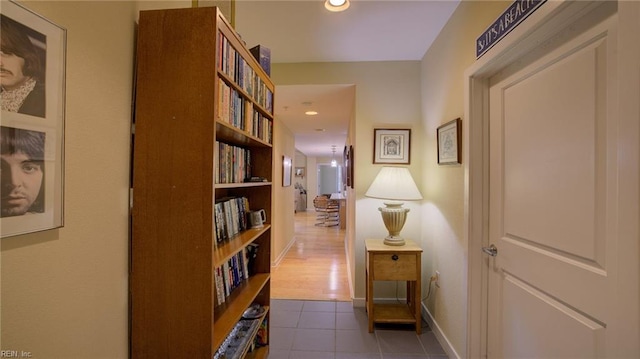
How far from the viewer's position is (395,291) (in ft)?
8.22

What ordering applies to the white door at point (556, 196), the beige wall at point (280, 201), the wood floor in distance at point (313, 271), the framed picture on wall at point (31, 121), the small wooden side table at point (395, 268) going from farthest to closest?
1. the beige wall at point (280, 201)
2. the wood floor in distance at point (313, 271)
3. the small wooden side table at point (395, 268)
4. the white door at point (556, 196)
5. the framed picture on wall at point (31, 121)

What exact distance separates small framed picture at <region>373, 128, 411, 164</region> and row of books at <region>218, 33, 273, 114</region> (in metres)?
1.16

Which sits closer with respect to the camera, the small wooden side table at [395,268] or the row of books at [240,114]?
the row of books at [240,114]

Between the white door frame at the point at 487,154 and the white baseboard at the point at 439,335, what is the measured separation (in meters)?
0.28

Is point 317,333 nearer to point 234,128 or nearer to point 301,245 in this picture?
point 234,128

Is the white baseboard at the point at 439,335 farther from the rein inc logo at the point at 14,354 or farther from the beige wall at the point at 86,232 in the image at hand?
the rein inc logo at the point at 14,354

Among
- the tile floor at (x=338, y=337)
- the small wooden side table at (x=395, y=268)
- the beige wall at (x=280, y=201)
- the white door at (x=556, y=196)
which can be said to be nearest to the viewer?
the white door at (x=556, y=196)

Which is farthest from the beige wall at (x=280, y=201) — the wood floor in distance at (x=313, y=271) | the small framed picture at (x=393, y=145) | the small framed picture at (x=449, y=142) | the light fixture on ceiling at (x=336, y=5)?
the small framed picture at (x=449, y=142)

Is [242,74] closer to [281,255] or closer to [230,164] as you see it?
[230,164]

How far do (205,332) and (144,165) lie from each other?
700 millimetres

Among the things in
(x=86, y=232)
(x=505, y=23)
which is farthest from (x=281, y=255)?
(x=505, y=23)

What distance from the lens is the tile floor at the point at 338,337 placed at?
73.3 inches

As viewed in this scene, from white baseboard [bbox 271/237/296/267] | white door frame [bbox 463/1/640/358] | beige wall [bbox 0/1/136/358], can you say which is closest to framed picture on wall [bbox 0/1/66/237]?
beige wall [bbox 0/1/136/358]

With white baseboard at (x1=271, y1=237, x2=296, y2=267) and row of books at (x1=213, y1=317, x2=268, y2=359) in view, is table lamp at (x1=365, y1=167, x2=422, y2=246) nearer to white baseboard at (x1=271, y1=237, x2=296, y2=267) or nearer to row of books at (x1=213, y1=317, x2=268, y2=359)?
row of books at (x1=213, y1=317, x2=268, y2=359)
